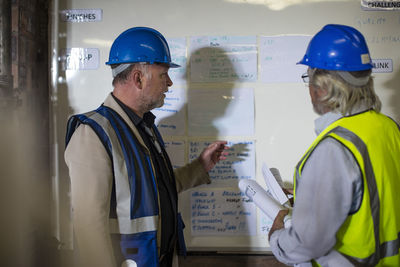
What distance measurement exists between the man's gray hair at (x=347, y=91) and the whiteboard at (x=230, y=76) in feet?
2.51

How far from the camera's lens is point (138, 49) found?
4.18 ft

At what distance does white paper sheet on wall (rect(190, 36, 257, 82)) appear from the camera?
1727 millimetres

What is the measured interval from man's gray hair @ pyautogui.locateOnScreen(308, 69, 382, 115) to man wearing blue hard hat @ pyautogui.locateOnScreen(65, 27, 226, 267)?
0.66 metres

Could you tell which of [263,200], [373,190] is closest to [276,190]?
[263,200]

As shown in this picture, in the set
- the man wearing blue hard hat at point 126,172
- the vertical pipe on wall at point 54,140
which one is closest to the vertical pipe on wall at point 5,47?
the vertical pipe on wall at point 54,140

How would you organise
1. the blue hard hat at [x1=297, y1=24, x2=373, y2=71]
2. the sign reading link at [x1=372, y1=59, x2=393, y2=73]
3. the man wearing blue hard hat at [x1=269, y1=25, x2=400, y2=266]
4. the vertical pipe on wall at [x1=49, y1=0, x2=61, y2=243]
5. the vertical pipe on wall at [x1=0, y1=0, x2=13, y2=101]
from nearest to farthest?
the man wearing blue hard hat at [x1=269, y1=25, x2=400, y2=266] → the blue hard hat at [x1=297, y1=24, x2=373, y2=71] → the vertical pipe on wall at [x1=0, y1=0, x2=13, y2=101] → the sign reading link at [x1=372, y1=59, x2=393, y2=73] → the vertical pipe on wall at [x1=49, y1=0, x2=61, y2=243]

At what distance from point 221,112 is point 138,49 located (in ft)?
2.10

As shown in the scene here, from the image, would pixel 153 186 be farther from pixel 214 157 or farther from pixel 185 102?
pixel 185 102

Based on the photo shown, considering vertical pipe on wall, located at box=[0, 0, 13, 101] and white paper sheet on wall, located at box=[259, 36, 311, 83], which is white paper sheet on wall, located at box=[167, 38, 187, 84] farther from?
vertical pipe on wall, located at box=[0, 0, 13, 101]

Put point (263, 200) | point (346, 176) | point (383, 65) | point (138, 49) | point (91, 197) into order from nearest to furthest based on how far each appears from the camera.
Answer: point (346, 176)
point (91, 197)
point (263, 200)
point (138, 49)
point (383, 65)

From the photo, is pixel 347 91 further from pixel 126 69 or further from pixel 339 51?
pixel 126 69

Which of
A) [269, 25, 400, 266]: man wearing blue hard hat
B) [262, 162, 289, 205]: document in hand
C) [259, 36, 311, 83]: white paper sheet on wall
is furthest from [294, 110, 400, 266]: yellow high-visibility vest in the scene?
[259, 36, 311, 83]: white paper sheet on wall

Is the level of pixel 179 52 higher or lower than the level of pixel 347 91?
higher

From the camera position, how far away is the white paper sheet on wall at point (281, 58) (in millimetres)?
1709
